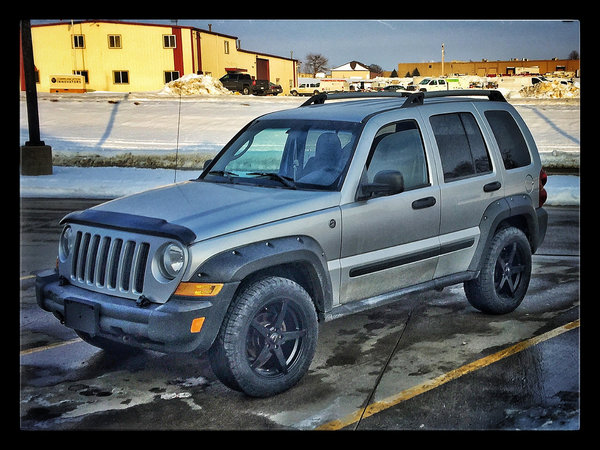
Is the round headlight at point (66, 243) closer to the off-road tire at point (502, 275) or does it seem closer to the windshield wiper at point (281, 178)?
the windshield wiper at point (281, 178)

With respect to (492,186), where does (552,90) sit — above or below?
above

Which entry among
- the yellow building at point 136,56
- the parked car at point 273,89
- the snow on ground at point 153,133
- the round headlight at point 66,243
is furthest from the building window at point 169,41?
the round headlight at point 66,243

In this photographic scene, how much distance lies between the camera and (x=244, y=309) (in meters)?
4.97

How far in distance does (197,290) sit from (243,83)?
13.3ft

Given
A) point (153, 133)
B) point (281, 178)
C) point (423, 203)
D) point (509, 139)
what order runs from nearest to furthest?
point (281, 178)
point (423, 203)
point (509, 139)
point (153, 133)

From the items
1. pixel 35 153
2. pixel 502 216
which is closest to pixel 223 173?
pixel 502 216

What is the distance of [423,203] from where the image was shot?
610 cm

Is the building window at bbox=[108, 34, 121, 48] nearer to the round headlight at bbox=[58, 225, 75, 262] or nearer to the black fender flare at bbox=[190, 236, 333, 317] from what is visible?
the round headlight at bbox=[58, 225, 75, 262]

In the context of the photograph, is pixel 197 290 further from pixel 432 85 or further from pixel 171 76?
pixel 171 76

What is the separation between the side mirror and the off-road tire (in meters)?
1.52

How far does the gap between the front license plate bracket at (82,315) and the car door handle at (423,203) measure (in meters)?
2.44
